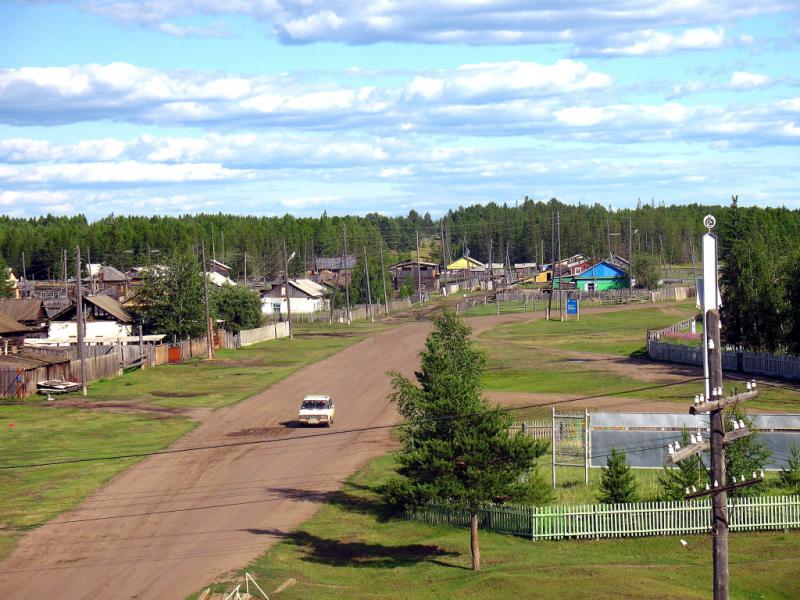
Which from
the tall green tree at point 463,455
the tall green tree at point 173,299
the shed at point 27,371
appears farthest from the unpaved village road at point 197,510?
the tall green tree at point 173,299

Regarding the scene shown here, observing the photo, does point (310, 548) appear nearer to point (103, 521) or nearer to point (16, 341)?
point (103, 521)

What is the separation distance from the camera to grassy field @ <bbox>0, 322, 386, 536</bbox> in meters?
35.9

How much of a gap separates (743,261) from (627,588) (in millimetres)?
44821

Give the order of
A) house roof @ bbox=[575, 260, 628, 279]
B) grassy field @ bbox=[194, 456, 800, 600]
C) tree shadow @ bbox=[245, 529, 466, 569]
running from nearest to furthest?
1. grassy field @ bbox=[194, 456, 800, 600]
2. tree shadow @ bbox=[245, 529, 466, 569]
3. house roof @ bbox=[575, 260, 628, 279]

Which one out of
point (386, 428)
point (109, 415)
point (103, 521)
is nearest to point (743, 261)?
point (386, 428)

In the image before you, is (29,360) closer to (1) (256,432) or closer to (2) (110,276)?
(1) (256,432)

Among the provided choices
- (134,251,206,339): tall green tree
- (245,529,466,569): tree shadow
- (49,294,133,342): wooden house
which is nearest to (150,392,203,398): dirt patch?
(134,251,206,339): tall green tree

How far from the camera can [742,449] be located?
102 feet

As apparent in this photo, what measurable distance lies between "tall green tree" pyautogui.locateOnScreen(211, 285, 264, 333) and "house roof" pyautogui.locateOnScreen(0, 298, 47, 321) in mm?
16098

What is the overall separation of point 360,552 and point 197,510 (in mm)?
6776

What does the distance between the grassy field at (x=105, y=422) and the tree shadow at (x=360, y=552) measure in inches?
351

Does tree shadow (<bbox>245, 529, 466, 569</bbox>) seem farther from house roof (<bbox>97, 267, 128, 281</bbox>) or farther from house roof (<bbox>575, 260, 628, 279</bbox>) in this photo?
house roof (<bbox>575, 260, 628, 279</bbox>)

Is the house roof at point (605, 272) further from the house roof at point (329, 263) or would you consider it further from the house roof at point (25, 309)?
the house roof at point (25, 309)

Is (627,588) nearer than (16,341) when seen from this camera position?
Yes
